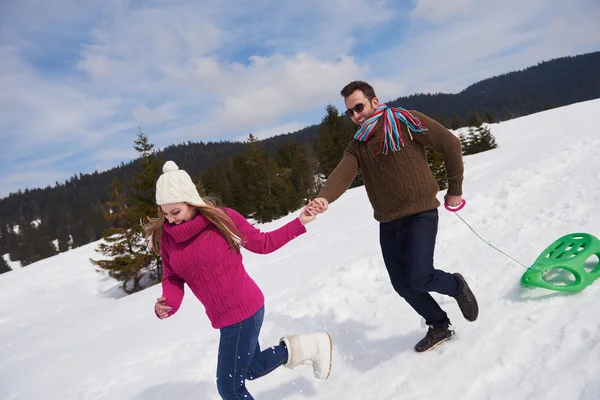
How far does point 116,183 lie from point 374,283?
872 inches

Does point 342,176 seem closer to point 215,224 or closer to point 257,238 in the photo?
point 257,238

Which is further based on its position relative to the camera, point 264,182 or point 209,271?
point 264,182

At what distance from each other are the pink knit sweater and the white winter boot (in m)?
0.59

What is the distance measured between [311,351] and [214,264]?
1.24m

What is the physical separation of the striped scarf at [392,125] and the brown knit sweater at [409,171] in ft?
0.13

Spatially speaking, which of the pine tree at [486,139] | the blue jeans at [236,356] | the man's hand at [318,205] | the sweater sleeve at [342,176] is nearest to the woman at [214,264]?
the blue jeans at [236,356]

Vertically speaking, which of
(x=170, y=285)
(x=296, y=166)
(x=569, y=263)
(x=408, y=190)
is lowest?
(x=569, y=263)

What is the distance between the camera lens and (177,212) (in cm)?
270

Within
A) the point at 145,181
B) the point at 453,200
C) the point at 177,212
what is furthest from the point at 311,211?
the point at 145,181

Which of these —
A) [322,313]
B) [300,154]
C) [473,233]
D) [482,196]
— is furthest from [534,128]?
[322,313]

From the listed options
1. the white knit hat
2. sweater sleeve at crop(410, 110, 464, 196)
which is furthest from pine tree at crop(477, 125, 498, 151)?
the white knit hat

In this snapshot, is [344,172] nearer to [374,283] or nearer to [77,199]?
[374,283]

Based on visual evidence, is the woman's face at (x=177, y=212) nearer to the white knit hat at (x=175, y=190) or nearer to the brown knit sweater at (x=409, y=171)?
the white knit hat at (x=175, y=190)

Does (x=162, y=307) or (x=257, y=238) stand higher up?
(x=257, y=238)
